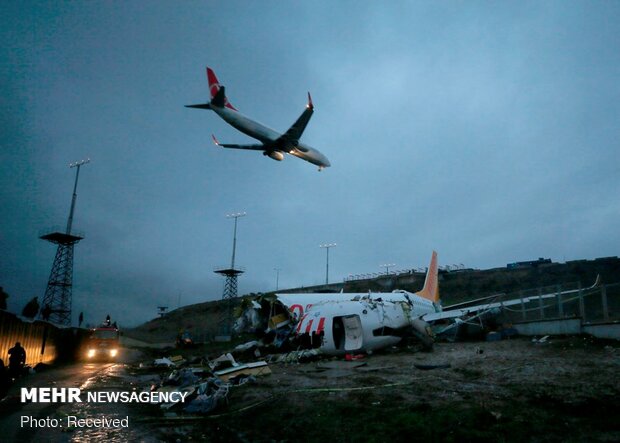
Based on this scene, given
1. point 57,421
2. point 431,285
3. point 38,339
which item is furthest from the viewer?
point 431,285

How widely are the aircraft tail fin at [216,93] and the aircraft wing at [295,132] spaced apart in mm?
4880

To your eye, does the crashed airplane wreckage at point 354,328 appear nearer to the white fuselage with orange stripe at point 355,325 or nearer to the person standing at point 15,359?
the white fuselage with orange stripe at point 355,325

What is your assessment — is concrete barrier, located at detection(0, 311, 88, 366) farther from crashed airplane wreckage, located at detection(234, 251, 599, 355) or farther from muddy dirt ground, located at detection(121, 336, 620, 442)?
muddy dirt ground, located at detection(121, 336, 620, 442)

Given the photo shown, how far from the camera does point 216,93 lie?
3238 centimetres

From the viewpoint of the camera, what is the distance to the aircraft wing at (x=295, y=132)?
30.9 metres

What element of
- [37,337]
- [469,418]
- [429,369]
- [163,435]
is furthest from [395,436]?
[37,337]

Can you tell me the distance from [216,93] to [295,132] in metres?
7.15

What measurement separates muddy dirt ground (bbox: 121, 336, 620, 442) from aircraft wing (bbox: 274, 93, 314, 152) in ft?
73.4

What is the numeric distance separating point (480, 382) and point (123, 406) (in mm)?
9076

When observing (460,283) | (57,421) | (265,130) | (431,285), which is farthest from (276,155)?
(460,283)

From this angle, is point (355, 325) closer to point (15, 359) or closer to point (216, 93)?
point (15, 359)

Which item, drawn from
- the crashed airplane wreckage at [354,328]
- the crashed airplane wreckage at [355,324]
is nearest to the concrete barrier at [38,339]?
the crashed airplane wreckage at [355,324]

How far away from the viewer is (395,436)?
6.30 meters

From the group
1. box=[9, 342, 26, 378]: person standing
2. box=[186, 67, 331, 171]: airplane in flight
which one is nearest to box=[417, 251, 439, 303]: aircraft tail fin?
box=[186, 67, 331, 171]: airplane in flight
